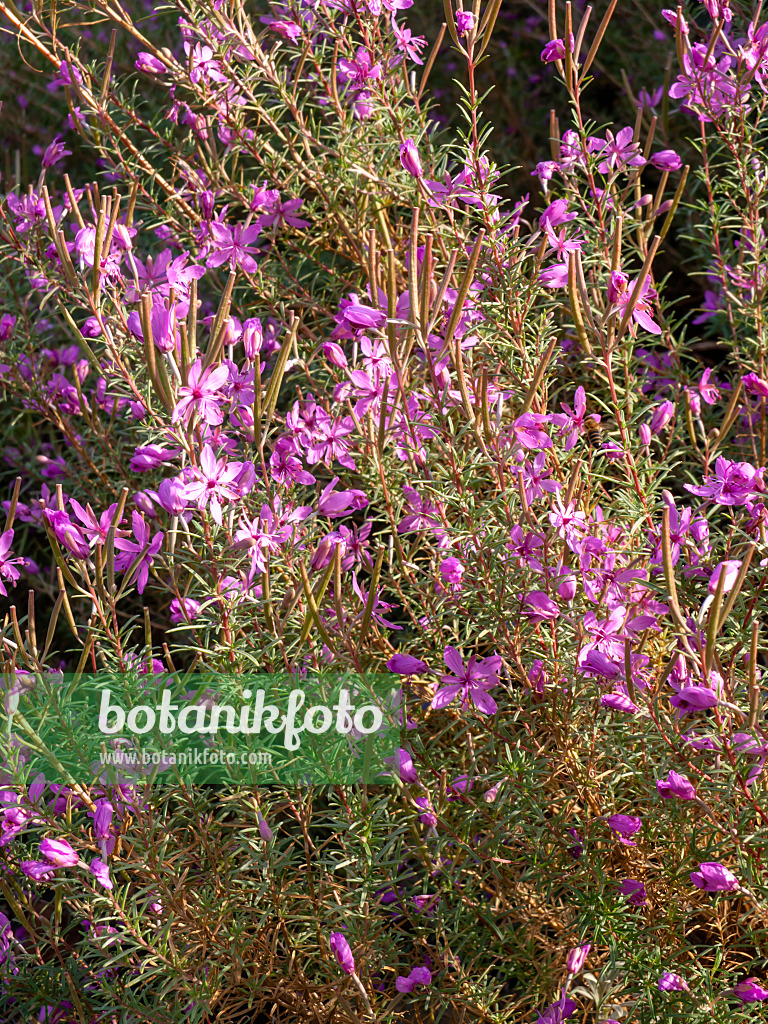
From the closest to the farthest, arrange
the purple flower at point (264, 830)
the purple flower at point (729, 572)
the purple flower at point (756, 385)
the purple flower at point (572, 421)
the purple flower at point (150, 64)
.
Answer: the purple flower at point (729, 572) < the purple flower at point (264, 830) < the purple flower at point (572, 421) < the purple flower at point (756, 385) < the purple flower at point (150, 64)

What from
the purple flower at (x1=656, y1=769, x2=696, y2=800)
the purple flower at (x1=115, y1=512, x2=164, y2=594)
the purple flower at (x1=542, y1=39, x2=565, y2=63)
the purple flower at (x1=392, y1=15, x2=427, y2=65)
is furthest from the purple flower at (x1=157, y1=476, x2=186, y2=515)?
the purple flower at (x1=392, y1=15, x2=427, y2=65)

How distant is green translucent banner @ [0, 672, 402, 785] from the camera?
1.44 metres

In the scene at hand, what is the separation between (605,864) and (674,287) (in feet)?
8.15

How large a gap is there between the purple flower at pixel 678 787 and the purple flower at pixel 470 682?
0.95ft

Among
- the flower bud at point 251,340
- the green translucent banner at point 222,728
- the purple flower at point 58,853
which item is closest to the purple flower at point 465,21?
the flower bud at point 251,340

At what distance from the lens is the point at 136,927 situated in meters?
1.40

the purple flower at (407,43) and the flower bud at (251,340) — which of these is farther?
the purple flower at (407,43)

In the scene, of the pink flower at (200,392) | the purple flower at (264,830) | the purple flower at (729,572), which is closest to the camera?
the purple flower at (729,572)

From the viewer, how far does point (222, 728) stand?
1503 millimetres

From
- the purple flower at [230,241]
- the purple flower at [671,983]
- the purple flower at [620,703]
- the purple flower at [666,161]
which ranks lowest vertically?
the purple flower at [671,983]

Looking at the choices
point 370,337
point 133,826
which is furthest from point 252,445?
point 133,826

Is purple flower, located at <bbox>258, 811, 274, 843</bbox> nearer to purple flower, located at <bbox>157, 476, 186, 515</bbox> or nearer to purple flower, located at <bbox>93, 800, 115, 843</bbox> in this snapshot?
purple flower, located at <bbox>93, 800, 115, 843</bbox>

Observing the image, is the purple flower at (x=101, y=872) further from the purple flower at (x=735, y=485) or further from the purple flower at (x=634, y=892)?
the purple flower at (x=735, y=485)

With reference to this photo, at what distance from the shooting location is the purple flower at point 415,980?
57.7 inches
